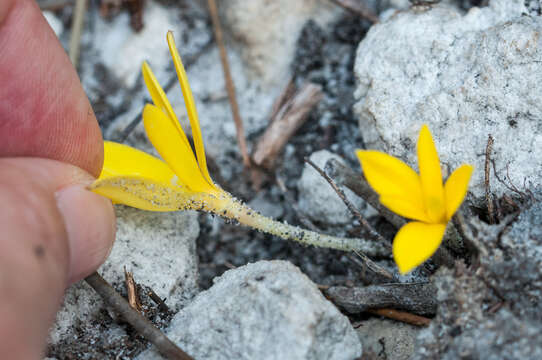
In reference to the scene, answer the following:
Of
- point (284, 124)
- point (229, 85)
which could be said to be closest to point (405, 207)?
point (284, 124)

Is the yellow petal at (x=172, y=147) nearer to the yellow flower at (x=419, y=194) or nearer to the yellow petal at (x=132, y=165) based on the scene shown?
the yellow petal at (x=132, y=165)

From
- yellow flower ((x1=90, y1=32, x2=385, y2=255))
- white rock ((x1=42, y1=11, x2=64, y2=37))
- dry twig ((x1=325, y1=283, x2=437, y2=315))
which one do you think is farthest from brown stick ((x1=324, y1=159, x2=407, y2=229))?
white rock ((x1=42, y1=11, x2=64, y2=37))

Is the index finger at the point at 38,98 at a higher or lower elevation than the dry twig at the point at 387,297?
higher

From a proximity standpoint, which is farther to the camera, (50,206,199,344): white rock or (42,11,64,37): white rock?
(42,11,64,37): white rock

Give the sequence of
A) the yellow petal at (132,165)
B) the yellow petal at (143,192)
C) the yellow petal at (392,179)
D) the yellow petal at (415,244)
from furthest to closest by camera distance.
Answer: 1. the yellow petal at (132,165)
2. the yellow petal at (143,192)
3. the yellow petal at (392,179)
4. the yellow petal at (415,244)

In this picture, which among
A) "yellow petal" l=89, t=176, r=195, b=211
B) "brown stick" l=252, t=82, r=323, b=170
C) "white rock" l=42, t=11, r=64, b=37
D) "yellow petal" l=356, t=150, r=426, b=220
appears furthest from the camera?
"white rock" l=42, t=11, r=64, b=37

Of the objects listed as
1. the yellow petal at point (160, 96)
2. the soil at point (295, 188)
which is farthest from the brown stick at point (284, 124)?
the yellow petal at point (160, 96)

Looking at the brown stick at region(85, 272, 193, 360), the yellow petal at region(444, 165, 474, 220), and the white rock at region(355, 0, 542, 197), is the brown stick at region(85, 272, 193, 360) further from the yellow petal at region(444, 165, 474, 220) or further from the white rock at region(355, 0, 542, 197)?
the white rock at region(355, 0, 542, 197)
